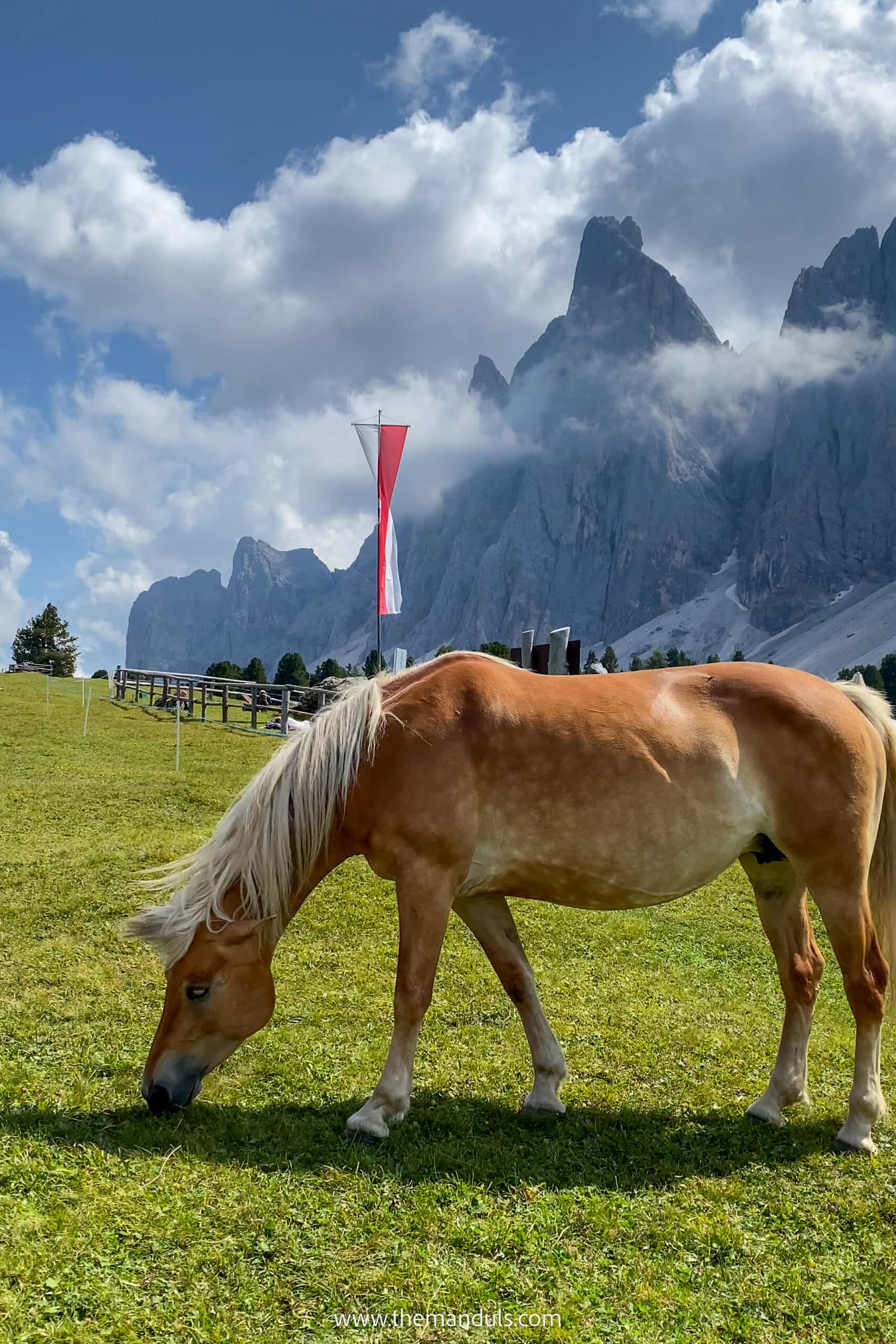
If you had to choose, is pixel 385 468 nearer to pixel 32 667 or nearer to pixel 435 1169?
pixel 435 1169

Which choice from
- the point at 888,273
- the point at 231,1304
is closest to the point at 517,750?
the point at 231,1304

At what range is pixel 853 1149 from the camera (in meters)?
3.79

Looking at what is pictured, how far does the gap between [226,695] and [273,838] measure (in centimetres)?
2152

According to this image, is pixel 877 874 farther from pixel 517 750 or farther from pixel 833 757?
pixel 517 750

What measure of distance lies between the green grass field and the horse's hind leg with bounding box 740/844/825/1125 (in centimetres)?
17

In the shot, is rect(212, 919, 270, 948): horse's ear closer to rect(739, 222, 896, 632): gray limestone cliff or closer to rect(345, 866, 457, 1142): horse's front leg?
rect(345, 866, 457, 1142): horse's front leg

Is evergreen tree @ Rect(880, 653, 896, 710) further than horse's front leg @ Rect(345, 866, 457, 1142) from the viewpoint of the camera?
Yes

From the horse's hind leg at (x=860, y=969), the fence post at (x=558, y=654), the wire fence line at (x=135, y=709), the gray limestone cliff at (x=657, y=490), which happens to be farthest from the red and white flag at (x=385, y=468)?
the gray limestone cliff at (x=657, y=490)

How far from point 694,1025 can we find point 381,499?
32.6 ft

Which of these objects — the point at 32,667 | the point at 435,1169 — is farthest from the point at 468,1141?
the point at 32,667

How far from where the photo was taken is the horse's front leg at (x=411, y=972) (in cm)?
370

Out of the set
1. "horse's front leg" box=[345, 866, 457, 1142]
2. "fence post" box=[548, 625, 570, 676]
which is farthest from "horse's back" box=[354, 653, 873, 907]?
"fence post" box=[548, 625, 570, 676]

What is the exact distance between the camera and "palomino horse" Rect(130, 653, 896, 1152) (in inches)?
147

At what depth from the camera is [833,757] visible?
4.04m
